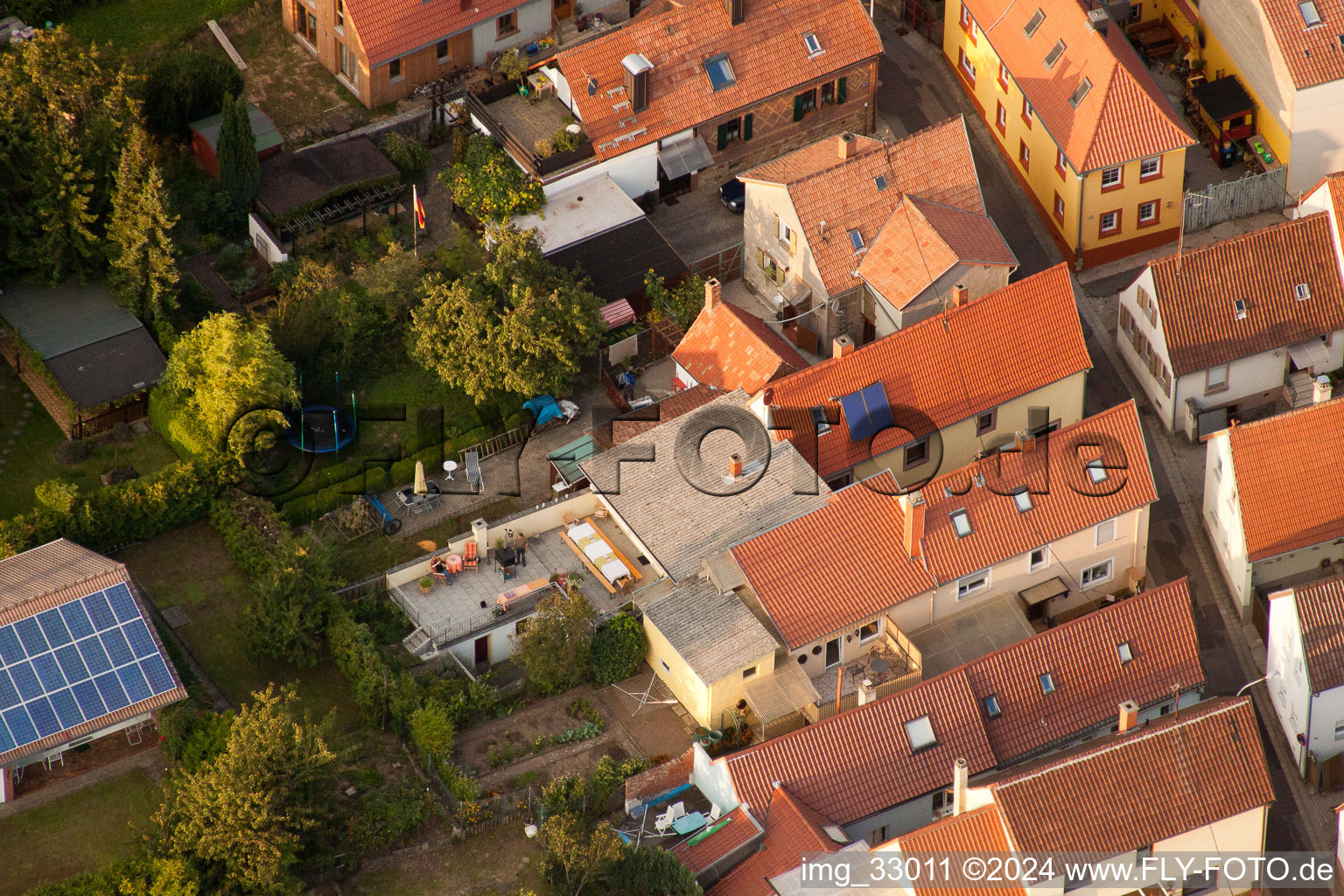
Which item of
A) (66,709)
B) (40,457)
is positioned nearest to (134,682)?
(66,709)

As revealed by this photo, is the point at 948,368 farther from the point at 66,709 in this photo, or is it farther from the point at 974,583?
the point at 66,709

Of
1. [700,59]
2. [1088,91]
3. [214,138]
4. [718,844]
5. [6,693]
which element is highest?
[214,138]

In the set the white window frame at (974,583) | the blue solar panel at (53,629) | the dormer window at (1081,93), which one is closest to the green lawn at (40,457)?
the blue solar panel at (53,629)

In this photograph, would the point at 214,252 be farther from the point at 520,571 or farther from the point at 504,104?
the point at 520,571

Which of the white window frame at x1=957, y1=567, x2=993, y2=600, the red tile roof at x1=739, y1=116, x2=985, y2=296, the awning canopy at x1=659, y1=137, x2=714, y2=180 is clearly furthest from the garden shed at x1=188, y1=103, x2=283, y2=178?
the white window frame at x1=957, y1=567, x2=993, y2=600

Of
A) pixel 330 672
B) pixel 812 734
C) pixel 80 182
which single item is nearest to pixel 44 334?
pixel 80 182
